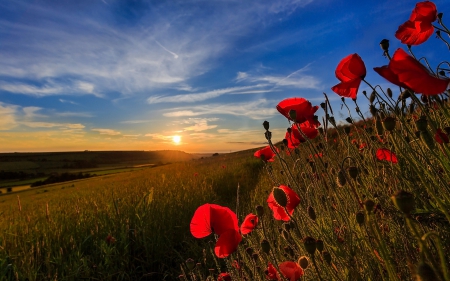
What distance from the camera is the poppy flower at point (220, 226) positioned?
4.69 ft

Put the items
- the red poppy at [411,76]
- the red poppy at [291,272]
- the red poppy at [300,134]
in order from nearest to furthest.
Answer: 1. the red poppy at [411,76]
2. the red poppy at [291,272]
3. the red poppy at [300,134]

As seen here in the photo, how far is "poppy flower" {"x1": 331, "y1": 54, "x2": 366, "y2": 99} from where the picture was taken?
49.3 inches

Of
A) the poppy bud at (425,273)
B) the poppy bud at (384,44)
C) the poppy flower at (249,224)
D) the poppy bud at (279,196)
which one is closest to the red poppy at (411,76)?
the poppy bud at (425,273)

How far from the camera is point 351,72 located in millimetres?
1267

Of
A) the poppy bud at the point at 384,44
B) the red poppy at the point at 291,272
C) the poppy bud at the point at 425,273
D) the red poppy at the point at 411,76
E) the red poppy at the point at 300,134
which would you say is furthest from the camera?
the red poppy at the point at 300,134

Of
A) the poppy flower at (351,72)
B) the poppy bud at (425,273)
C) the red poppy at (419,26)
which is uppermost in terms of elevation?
the red poppy at (419,26)

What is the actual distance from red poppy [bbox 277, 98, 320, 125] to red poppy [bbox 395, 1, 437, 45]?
0.58 m

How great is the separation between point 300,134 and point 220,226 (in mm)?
805

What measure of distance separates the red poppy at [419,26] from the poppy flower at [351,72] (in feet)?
1.92

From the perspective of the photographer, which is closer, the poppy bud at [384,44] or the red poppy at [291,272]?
the red poppy at [291,272]

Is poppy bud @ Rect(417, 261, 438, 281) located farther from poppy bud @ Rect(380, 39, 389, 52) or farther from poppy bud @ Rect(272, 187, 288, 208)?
poppy bud @ Rect(380, 39, 389, 52)

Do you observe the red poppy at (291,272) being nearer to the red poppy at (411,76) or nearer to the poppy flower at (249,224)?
the poppy flower at (249,224)

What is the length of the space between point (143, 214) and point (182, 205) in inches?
35.8

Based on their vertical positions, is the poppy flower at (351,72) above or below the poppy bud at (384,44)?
below
